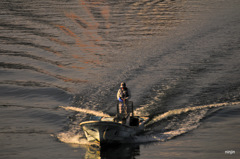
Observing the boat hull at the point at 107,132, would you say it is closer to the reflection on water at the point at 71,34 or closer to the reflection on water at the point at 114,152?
the reflection on water at the point at 114,152

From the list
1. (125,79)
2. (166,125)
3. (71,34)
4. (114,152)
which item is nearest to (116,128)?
(114,152)

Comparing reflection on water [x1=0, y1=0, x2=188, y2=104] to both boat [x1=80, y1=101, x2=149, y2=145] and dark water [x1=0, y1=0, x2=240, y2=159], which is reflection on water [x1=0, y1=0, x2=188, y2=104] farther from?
boat [x1=80, y1=101, x2=149, y2=145]

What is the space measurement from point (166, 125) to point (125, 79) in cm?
889

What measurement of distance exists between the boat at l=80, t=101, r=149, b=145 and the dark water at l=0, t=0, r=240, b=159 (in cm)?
53

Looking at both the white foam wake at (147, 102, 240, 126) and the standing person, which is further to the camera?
the white foam wake at (147, 102, 240, 126)

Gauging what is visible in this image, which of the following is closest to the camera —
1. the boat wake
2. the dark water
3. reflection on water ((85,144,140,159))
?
reflection on water ((85,144,140,159))

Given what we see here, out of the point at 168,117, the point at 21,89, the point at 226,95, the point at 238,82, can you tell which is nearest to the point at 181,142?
the point at 168,117

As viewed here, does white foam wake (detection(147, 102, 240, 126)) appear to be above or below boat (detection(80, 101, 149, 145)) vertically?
below

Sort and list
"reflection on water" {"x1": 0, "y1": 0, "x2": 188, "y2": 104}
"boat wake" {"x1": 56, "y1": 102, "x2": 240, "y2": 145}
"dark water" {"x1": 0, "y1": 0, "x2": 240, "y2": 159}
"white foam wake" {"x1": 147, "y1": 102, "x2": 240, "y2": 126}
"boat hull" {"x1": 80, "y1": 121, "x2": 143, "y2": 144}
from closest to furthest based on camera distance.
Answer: "boat hull" {"x1": 80, "y1": 121, "x2": 143, "y2": 144} < "dark water" {"x1": 0, "y1": 0, "x2": 240, "y2": 159} < "boat wake" {"x1": 56, "y1": 102, "x2": 240, "y2": 145} < "white foam wake" {"x1": 147, "y1": 102, "x2": 240, "y2": 126} < "reflection on water" {"x1": 0, "y1": 0, "x2": 188, "y2": 104}

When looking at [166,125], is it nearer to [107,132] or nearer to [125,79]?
[107,132]

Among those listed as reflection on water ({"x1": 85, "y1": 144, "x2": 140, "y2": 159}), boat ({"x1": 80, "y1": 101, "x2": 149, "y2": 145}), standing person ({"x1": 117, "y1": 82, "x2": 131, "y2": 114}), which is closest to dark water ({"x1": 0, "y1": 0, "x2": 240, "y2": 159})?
reflection on water ({"x1": 85, "y1": 144, "x2": 140, "y2": 159})

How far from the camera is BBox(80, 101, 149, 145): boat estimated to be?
20.8m

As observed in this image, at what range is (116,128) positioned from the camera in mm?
21016

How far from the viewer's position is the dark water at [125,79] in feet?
70.9
